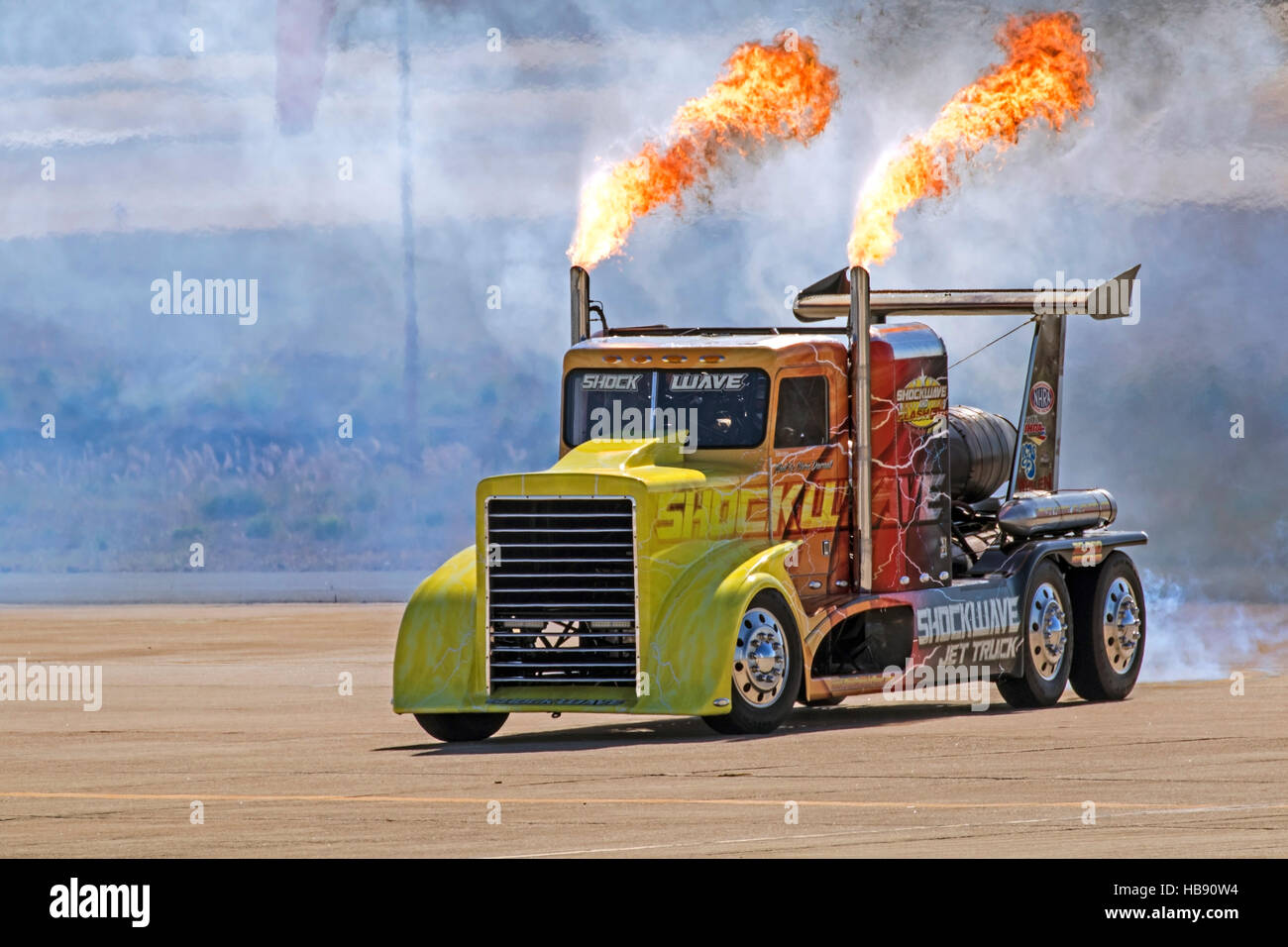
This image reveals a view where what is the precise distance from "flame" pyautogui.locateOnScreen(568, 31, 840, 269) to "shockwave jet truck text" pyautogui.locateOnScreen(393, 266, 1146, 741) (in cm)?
131

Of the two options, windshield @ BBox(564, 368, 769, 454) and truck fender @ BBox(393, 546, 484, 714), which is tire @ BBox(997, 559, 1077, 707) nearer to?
windshield @ BBox(564, 368, 769, 454)

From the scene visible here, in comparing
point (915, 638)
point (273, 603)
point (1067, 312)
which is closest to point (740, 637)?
point (915, 638)

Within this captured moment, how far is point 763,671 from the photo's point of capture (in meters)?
21.4

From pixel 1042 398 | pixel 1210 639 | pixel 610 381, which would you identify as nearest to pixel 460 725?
pixel 610 381

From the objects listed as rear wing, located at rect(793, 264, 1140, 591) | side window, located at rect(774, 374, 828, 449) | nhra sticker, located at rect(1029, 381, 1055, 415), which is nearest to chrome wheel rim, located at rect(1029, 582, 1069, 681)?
rear wing, located at rect(793, 264, 1140, 591)

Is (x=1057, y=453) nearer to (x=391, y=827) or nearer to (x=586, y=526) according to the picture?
(x=586, y=526)

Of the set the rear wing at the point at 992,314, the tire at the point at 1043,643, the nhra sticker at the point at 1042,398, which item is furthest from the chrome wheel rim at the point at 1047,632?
the nhra sticker at the point at 1042,398

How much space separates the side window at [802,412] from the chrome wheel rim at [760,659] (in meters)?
1.87

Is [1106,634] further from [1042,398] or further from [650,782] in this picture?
[650,782]

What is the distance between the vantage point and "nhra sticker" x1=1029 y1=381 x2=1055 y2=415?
2742 centimetres

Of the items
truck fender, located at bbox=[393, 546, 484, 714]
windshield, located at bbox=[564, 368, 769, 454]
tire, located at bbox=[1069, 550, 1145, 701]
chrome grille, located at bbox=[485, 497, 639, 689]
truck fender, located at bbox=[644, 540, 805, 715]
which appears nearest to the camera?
truck fender, located at bbox=[644, 540, 805, 715]

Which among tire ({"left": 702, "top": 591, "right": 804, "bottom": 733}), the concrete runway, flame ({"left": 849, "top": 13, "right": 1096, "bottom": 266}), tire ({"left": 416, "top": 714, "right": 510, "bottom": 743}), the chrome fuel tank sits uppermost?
flame ({"left": 849, "top": 13, "right": 1096, "bottom": 266})

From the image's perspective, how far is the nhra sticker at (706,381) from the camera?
22438mm

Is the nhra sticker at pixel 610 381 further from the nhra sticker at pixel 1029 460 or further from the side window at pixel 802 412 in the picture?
the nhra sticker at pixel 1029 460
